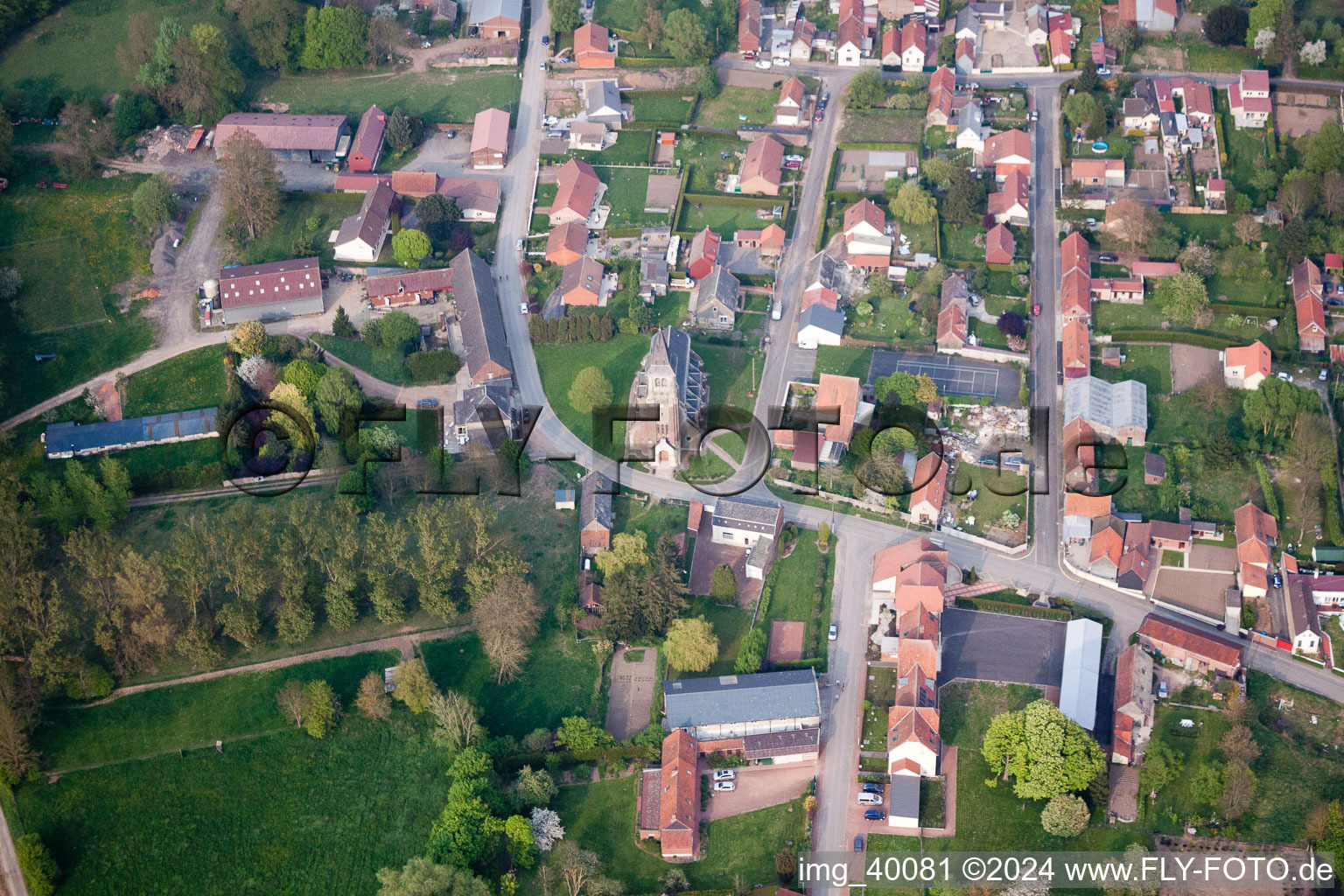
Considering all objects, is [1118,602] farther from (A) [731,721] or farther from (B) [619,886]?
(B) [619,886]

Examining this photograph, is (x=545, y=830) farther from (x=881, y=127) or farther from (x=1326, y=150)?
(x=1326, y=150)

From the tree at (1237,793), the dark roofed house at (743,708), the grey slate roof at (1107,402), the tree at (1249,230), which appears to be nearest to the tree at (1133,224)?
the tree at (1249,230)

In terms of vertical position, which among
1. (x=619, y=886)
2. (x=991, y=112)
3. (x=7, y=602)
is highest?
(x=991, y=112)

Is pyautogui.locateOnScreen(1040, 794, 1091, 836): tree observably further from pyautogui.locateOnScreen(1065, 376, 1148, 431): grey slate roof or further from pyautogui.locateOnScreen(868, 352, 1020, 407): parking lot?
pyautogui.locateOnScreen(868, 352, 1020, 407): parking lot

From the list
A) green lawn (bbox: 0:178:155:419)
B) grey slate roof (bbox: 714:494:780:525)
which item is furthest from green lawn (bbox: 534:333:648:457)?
green lawn (bbox: 0:178:155:419)

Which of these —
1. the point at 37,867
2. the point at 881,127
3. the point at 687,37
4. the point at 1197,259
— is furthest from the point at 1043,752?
the point at 687,37

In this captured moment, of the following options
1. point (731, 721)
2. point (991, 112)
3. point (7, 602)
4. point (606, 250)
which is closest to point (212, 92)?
point (606, 250)
